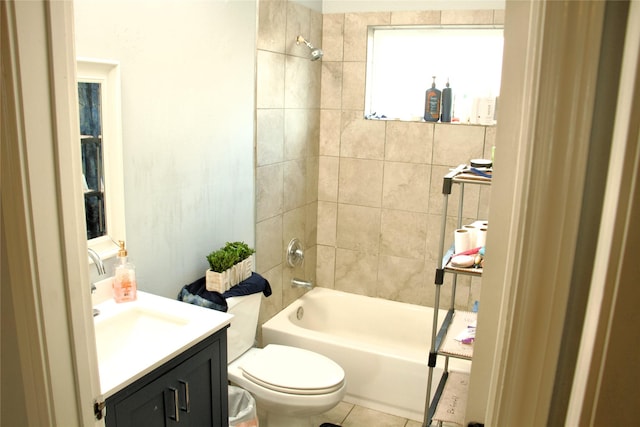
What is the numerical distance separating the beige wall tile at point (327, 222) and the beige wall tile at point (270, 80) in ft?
2.91

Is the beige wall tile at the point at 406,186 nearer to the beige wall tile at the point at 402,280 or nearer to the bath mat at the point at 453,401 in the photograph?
the beige wall tile at the point at 402,280

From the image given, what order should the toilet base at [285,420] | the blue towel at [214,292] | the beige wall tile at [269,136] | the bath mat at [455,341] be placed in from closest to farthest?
the bath mat at [455,341], the blue towel at [214,292], the toilet base at [285,420], the beige wall tile at [269,136]

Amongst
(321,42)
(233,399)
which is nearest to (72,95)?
(233,399)

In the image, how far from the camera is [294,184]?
3365 millimetres

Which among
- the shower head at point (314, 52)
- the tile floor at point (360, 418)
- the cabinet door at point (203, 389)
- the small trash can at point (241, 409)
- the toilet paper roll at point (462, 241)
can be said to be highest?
the shower head at point (314, 52)

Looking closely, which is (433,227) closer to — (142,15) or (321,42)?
(321,42)

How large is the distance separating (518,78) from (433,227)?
8.91 feet

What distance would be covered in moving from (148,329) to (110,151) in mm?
687

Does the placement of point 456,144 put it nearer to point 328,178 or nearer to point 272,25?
point 328,178

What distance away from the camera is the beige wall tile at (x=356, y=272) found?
3704mm

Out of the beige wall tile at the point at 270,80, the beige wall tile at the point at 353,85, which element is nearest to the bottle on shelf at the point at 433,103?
the beige wall tile at the point at 353,85

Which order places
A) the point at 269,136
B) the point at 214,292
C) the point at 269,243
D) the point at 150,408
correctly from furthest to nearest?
the point at 269,243 < the point at 269,136 < the point at 214,292 < the point at 150,408

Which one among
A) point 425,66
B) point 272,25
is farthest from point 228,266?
point 425,66

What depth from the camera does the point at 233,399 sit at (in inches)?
98.5
